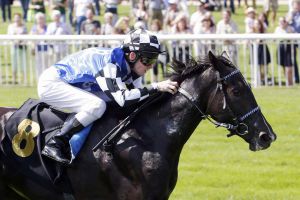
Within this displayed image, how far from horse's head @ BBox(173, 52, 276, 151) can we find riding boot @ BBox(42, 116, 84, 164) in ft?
2.88

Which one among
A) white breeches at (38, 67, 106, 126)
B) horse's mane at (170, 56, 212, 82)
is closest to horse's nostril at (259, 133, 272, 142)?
horse's mane at (170, 56, 212, 82)

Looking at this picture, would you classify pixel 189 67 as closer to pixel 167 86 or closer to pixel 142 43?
pixel 167 86

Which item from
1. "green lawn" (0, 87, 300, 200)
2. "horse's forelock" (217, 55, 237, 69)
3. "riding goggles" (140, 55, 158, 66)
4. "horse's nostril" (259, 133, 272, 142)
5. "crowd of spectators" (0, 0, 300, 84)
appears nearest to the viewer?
"horse's nostril" (259, 133, 272, 142)

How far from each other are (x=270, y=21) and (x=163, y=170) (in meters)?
21.3

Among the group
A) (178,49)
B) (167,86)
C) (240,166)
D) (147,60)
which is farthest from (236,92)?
(178,49)

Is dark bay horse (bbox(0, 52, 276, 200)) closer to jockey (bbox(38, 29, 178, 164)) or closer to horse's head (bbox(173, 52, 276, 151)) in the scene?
horse's head (bbox(173, 52, 276, 151))

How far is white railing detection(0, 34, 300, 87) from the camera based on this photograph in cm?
1686

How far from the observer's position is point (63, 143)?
7.68 m

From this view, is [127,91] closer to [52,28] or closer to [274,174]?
[274,174]

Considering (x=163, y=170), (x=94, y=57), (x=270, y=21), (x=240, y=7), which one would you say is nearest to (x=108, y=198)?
(x=163, y=170)

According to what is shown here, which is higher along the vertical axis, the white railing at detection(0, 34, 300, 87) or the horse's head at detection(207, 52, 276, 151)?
the horse's head at detection(207, 52, 276, 151)

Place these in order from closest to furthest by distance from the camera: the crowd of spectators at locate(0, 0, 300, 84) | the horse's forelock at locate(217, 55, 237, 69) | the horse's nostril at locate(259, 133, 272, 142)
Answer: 1. the horse's nostril at locate(259, 133, 272, 142)
2. the horse's forelock at locate(217, 55, 237, 69)
3. the crowd of spectators at locate(0, 0, 300, 84)

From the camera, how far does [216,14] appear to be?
97.4 feet

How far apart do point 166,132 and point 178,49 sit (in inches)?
387
